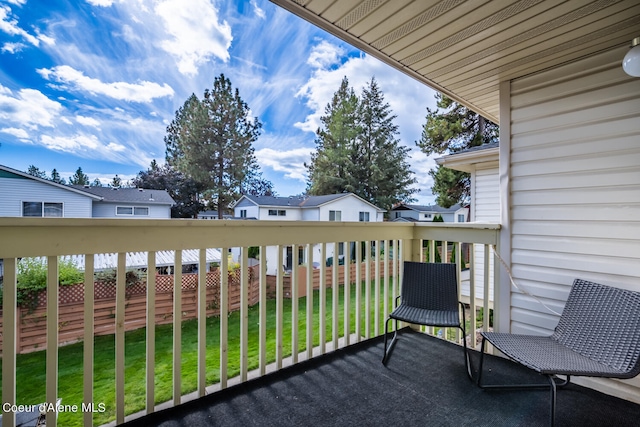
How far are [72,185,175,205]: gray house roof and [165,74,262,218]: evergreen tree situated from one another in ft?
2.21

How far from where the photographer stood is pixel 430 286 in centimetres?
260

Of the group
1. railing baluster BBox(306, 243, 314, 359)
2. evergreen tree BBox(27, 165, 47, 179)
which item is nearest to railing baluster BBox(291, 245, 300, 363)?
railing baluster BBox(306, 243, 314, 359)

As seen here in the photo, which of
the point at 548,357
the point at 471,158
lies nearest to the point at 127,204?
the point at 548,357

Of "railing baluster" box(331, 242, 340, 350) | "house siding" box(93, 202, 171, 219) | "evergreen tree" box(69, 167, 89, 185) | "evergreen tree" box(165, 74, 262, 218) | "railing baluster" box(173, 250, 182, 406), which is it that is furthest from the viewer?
"evergreen tree" box(165, 74, 262, 218)

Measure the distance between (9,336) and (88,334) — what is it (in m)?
0.28

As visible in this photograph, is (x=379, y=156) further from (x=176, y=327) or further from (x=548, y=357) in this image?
(x=176, y=327)

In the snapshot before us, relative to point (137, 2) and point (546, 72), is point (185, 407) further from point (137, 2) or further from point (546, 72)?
point (137, 2)

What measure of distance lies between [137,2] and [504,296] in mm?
4663

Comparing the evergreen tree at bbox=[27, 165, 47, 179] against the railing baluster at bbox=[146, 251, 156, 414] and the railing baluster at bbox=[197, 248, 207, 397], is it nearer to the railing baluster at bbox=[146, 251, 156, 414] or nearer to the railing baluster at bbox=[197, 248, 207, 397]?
the railing baluster at bbox=[146, 251, 156, 414]

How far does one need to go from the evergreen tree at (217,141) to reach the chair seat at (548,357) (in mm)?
2609

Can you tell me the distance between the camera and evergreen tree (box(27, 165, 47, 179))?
63.3 inches

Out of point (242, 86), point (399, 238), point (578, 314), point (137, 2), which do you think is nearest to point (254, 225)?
point (399, 238)

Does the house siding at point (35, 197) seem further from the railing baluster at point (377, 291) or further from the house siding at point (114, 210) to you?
the railing baluster at point (377, 291)

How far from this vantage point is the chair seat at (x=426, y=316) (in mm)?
2178
